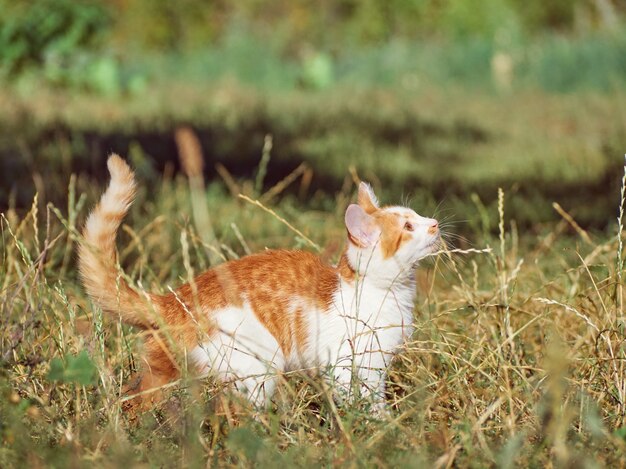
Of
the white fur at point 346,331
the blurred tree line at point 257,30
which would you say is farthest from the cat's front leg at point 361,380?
the blurred tree line at point 257,30

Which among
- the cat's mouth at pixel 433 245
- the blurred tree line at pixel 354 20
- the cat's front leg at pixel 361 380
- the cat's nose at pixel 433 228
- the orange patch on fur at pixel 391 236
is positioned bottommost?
the blurred tree line at pixel 354 20

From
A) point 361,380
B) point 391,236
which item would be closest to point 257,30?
point 391,236

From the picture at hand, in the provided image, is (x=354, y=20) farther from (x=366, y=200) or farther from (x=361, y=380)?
(x=361, y=380)

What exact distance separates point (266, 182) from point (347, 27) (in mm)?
12344

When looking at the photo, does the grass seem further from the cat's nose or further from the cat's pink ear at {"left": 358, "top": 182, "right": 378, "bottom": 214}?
the cat's pink ear at {"left": 358, "top": 182, "right": 378, "bottom": 214}

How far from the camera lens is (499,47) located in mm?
10438

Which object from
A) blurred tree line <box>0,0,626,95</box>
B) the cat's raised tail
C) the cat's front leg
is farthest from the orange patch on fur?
blurred tree line <box>0,0,626,95</box>

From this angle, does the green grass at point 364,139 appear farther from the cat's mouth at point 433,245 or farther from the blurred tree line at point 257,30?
the cat's mouth at point 433,245

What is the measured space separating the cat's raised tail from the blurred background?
137 centimetres

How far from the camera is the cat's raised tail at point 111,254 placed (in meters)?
2.14

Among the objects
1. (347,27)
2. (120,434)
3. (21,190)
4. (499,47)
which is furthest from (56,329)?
(347,27)

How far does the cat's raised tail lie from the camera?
2.14 m

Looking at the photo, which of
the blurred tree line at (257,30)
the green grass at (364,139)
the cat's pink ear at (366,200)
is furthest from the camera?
the blurred tree line at (257,30)

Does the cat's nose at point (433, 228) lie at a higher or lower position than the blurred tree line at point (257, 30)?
higher
